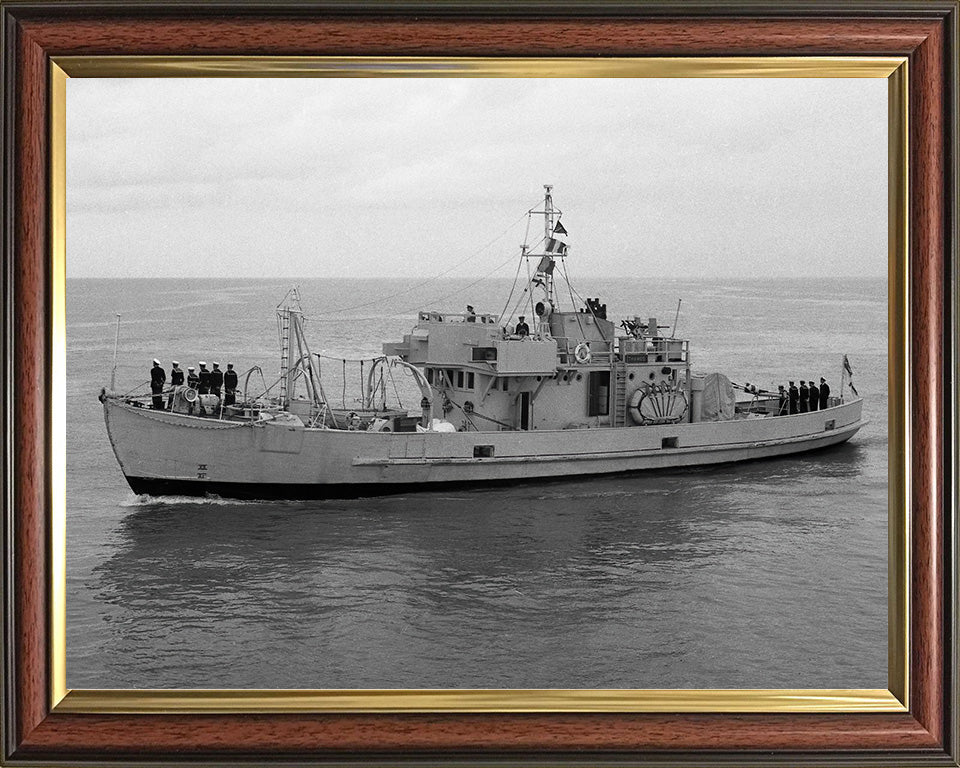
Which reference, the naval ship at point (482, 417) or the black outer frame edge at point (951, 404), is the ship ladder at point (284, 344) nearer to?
the naval ship at point (482, 417)

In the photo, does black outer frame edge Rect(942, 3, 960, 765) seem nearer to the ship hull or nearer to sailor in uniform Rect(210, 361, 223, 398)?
the ship hull

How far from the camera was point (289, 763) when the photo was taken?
3.22 m

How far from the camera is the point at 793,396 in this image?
205 inches

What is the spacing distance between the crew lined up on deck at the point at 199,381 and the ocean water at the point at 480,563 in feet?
0.40

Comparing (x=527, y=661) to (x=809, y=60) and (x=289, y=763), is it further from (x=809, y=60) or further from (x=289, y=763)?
(x=809, y=60)

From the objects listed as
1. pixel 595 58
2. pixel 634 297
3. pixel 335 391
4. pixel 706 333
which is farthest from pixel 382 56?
pixel 335 391

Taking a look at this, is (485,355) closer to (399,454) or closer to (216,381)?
(399,454)

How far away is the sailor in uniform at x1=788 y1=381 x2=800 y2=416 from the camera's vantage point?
4.86m

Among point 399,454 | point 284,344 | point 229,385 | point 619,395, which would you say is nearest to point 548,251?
point 284,344

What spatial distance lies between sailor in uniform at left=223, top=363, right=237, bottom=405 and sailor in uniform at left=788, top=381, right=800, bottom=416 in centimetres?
285

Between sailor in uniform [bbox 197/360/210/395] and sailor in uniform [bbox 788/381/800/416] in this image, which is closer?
sailor in uniform [bbox 788/381/800/416]

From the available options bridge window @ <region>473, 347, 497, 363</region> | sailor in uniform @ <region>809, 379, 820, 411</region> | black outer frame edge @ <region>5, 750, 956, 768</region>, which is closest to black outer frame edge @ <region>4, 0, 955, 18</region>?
sailor in uniform @ <region>809, 379, 820, 411</region>

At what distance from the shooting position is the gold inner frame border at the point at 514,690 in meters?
3.27

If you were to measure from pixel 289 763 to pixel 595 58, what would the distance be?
2.54 m
